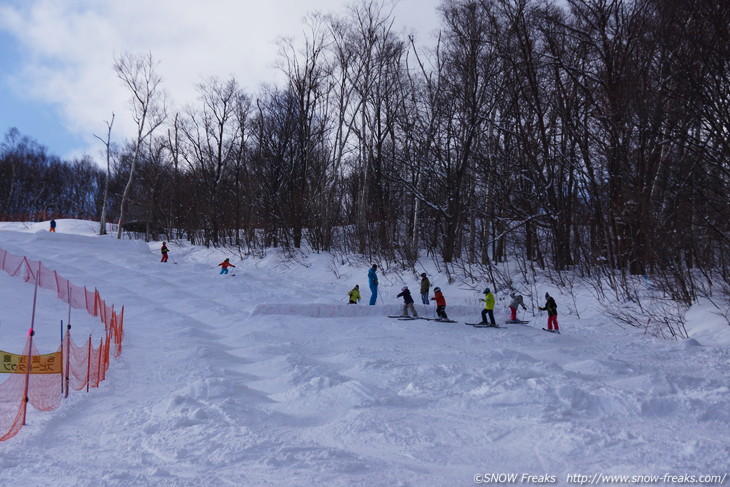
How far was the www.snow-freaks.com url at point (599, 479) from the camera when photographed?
4994 mm

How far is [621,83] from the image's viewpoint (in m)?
19.4

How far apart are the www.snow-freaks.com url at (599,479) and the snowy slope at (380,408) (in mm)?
71

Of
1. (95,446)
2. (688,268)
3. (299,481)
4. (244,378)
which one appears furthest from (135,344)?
(688,268)

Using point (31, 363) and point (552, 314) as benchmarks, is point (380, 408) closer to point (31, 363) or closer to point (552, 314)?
point (31, 363)

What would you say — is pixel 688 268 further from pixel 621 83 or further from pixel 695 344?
pixel 621 83

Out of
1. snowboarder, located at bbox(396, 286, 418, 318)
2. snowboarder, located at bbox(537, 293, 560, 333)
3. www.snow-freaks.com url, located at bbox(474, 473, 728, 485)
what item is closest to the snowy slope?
www.snow-freaks.com url, located at bbox(474, 473, 728, 485)

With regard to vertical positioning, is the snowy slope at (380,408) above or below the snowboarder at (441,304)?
below

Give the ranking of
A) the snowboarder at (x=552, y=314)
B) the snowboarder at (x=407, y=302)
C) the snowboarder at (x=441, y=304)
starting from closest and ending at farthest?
the snowboarder at (x=552, y=314), the snowboarder at (x=441, y=304), the snowboarder at (x=407, y=302)

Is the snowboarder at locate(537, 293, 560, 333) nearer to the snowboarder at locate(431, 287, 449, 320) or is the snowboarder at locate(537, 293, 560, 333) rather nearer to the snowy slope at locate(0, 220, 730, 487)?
the snowy slope at locate(0, 220, 730, 487)

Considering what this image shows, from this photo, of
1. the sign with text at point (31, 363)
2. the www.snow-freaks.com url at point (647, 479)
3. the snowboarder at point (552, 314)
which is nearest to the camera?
the www.snow-freaks.com url at point (647, 479)

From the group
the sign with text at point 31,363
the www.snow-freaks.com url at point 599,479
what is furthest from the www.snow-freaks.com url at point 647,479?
the sign with text at point 31,363

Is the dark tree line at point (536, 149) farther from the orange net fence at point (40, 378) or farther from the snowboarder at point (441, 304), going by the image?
Answer: the orange net fence at point (40, 378)

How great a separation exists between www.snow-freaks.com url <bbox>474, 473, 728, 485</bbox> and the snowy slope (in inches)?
2.8

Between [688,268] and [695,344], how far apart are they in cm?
429
